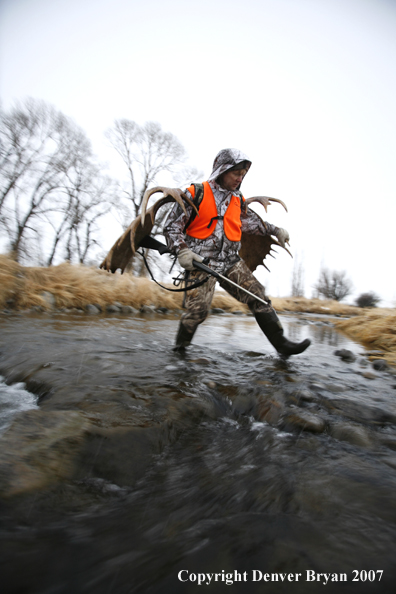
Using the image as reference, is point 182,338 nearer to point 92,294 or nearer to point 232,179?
point 232,179

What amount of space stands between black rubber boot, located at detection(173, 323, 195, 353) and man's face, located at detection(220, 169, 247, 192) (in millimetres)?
1748

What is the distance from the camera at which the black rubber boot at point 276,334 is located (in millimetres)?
3568

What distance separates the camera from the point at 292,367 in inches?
132

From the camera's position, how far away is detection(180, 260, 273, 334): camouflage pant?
11.6ft

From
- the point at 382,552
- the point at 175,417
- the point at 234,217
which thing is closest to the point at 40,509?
the point at 175,417

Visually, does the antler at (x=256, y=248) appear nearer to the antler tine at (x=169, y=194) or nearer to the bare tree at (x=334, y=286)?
the antler tine at (x=169, y=194)

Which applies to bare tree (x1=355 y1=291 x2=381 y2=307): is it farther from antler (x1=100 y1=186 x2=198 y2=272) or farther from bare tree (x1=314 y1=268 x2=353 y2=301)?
antler (x1=100 y1=186 x2=198 y2=272)

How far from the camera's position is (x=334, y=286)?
35469 mm

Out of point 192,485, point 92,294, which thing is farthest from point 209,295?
point 92,294

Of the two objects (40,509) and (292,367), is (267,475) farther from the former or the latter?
(292,367)

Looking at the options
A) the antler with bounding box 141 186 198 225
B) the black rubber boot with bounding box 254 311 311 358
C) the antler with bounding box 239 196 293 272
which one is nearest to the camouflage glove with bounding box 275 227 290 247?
the antler with bounding box 239 196 293 272

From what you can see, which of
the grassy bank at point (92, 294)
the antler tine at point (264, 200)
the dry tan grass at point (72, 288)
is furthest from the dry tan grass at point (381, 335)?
the dry tan grass at point (72, 288)

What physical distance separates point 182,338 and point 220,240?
1.27 meters

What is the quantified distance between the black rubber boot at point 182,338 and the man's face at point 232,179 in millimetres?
1748
